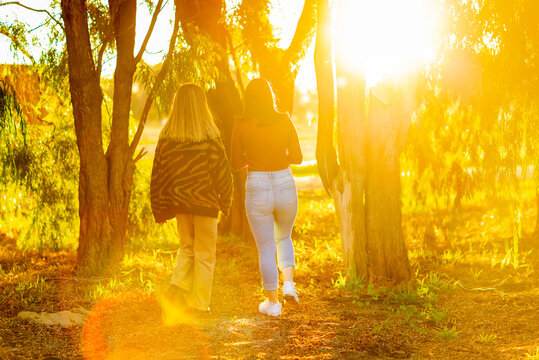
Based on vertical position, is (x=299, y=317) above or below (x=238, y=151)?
below

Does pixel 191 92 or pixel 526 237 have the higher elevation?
pixel 191 92

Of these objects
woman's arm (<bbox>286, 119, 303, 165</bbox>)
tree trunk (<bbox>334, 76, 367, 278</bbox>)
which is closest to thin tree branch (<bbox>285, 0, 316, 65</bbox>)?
tree trunk (<bbox>334, 76, 367, 278</bbox>)

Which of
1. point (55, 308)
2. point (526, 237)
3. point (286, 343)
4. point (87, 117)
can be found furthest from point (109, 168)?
point (526, 237)

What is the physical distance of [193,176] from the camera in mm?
6305

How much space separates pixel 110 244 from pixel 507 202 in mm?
5810

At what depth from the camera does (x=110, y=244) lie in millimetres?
9094

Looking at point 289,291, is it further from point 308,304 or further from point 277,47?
point 277,47

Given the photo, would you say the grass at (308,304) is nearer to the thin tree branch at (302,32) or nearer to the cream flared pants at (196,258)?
the cream flared pants at (196,258)

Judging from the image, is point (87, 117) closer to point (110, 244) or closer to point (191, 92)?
point (110, 244)

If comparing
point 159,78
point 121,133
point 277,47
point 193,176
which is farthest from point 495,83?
point 193,176

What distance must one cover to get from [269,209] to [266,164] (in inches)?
16.0

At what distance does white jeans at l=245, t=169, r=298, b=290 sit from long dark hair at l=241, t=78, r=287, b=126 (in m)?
0.49

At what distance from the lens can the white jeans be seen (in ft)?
20.6

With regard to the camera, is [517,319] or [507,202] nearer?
[517,319]
